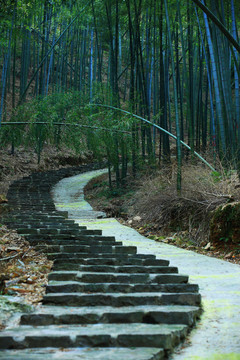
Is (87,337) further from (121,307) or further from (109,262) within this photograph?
(109,262)

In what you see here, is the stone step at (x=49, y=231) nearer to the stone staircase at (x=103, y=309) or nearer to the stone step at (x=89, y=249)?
the stone staircase at (x=103, y=309)

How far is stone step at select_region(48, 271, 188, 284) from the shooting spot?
282 centimetres

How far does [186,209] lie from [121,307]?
10.6 ft

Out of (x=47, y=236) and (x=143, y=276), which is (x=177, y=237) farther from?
(x=143, y=276)

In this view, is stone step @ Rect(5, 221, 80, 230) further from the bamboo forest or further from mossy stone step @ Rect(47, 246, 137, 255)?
mossy stone step @ Rect(47, 246, 137, 255)

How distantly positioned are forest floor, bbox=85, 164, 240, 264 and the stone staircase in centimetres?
136

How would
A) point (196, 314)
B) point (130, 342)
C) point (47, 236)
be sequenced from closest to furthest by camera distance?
point (130, 342), point (196, 314), point (47, 236)

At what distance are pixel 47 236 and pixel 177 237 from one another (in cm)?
193

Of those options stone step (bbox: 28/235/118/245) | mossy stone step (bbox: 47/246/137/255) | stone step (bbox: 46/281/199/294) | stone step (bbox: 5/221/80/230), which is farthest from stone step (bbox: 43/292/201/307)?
stone step (bbox: 5/221/80/230)

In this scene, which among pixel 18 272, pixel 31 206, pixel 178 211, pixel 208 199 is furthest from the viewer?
pixel 31 206

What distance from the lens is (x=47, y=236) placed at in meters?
4.12

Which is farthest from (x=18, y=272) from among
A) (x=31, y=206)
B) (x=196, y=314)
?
(x=31, y=206)

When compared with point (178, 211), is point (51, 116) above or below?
above

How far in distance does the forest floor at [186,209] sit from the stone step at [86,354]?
274 cm
